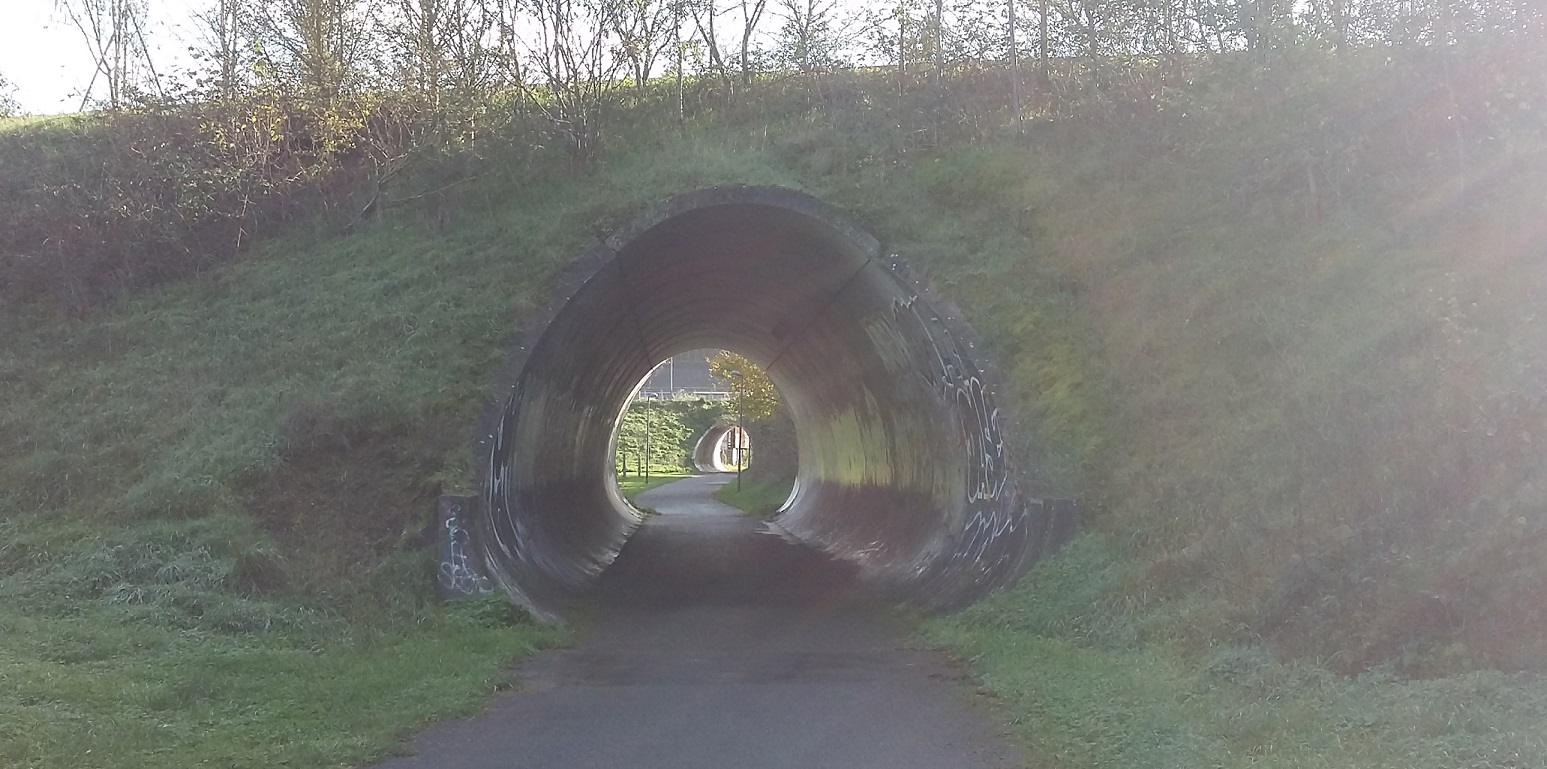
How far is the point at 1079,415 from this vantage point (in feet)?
41.9

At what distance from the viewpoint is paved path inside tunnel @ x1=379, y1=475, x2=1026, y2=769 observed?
7.31 meters

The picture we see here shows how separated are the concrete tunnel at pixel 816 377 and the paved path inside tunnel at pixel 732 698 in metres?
1.18

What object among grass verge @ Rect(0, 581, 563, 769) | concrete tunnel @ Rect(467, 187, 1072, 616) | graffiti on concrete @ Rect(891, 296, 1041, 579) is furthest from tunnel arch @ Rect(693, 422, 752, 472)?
grass verge @ Rect(0, 581, 563, 769)

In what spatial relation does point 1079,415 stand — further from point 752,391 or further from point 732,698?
point 752,391

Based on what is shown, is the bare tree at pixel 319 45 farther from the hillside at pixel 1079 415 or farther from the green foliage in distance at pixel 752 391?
the green foliage in distance at pixel 752 391

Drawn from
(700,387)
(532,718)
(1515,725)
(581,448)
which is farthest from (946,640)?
(700,387)

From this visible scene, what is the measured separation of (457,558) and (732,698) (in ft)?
12.6

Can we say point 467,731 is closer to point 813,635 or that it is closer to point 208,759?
point 208,759

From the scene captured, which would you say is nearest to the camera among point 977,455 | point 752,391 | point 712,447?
point 977,455

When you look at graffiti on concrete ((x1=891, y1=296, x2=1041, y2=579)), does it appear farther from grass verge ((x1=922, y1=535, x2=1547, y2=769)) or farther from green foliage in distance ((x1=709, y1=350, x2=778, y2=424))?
green foliage in distance ((x1=709, y1=350, x2=778, y2=424))

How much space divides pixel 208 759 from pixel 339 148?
14776 mm

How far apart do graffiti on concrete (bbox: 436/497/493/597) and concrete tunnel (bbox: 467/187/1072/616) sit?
0.41 ft

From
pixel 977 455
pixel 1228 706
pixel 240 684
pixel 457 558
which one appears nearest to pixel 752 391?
pixel 977 455

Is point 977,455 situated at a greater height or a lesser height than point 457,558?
greater
